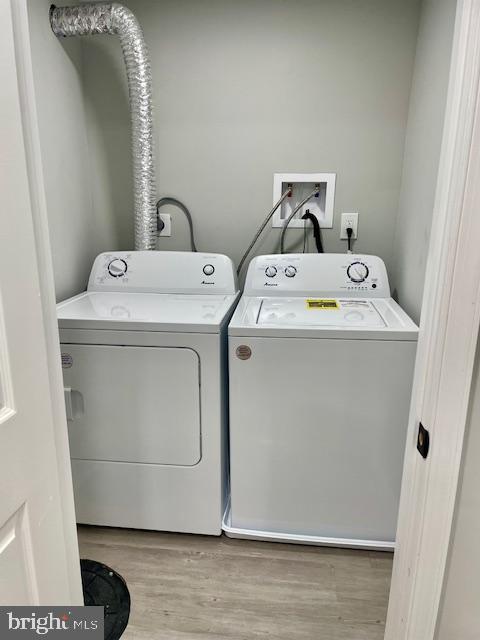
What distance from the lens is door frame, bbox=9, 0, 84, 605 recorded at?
24.2 inches

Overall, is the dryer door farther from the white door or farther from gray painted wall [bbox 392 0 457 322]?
gray painted wall [bbox 392 0 457 322]

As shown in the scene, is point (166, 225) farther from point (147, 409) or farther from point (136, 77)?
point (147, 409)

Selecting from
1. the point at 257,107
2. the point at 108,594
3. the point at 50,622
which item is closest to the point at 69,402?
the point at 108,594

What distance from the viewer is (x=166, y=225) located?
2.10 metres

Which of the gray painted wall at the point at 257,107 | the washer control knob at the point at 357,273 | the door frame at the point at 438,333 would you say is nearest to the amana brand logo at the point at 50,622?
the door frame at the point at 438,333

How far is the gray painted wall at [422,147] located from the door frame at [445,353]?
3.12 feet

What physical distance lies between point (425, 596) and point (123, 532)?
1.30 meters

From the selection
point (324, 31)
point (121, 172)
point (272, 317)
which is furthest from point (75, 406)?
point (324, 31)

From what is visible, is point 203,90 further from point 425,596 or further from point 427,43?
point 425,596

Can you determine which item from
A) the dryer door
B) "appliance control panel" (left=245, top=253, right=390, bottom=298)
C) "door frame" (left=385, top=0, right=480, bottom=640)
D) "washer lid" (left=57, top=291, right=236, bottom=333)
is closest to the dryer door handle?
the dryer door

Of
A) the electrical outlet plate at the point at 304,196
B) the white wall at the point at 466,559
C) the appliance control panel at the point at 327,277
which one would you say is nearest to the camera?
the white wall at the point at 466,559

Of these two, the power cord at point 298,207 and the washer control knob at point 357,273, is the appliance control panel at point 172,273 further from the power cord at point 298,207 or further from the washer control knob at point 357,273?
the washer control knob at point 357,273

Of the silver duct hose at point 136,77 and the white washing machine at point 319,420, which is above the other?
the silver duct hose at point 136,77

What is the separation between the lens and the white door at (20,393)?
585mm
